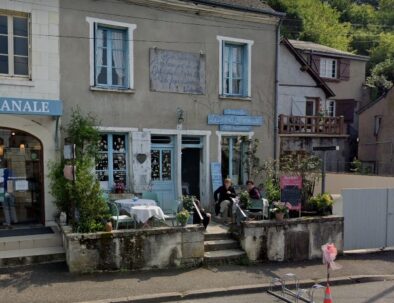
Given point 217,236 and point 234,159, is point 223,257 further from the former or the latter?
point 234,159

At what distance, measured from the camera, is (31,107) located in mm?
10836

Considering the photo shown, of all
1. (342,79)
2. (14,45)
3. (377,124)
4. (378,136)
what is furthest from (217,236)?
(342,79)

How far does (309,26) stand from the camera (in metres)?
49.2

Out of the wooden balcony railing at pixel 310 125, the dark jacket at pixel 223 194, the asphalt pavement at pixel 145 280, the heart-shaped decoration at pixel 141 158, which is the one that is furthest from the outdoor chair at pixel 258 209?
the wooden balcony railing at pixel 310 125

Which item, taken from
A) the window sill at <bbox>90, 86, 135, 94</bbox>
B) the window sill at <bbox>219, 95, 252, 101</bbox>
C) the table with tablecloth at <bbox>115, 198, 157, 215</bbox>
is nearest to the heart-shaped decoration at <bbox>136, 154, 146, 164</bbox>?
the window sill at <bbox>90, 86, 135, 94</bbox>

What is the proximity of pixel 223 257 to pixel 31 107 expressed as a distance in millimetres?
5941

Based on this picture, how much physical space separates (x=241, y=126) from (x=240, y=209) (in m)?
3.93

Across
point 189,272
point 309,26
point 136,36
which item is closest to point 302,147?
point 136,36

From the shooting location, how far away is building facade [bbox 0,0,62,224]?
11055 mm

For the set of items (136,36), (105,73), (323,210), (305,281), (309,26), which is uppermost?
(309,26)

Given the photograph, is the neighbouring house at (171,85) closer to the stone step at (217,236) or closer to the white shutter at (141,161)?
the white shutter at (141,161)

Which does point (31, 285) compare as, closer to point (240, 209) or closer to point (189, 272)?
point (189, 272)

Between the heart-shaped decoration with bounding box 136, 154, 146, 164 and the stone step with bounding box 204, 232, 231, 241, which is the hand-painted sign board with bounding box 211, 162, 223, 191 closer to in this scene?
the heart-shaped decoration with bounding box 136, 154, 146, 164

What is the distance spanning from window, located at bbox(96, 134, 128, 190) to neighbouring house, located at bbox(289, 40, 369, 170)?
19.9 metres
